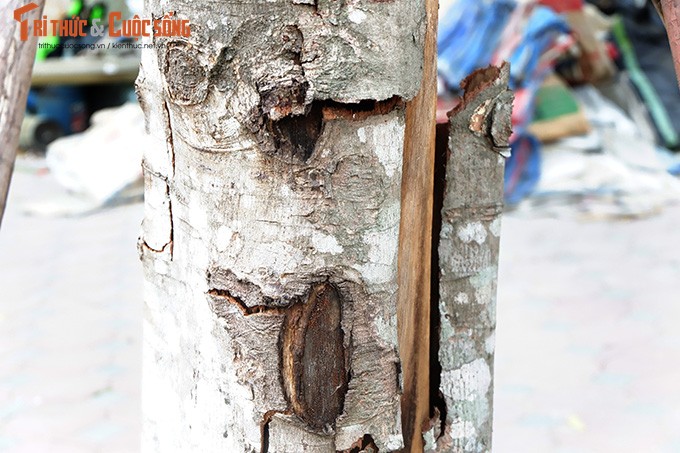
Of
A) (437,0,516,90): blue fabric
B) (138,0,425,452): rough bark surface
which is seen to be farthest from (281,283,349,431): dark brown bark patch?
(437,0,516,90): blue fabric

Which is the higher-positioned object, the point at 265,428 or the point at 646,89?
the point at 646,89

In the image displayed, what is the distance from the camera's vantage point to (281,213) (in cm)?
87

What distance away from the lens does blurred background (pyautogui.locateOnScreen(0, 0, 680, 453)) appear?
108 inches

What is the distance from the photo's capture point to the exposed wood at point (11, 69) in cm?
96

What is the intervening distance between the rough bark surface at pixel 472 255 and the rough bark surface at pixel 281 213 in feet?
0.71

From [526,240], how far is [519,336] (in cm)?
104

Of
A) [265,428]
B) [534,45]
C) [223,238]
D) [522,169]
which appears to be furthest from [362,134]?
[534,45]

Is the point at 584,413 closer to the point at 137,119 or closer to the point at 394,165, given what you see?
the point at 394,165

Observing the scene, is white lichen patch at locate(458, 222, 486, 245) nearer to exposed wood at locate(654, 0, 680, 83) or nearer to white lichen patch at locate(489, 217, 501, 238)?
white lichen patch at locate(489, 217, 501, 238)

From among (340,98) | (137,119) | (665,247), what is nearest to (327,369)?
(340,98)

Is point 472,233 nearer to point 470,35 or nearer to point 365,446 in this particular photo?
point 365,446

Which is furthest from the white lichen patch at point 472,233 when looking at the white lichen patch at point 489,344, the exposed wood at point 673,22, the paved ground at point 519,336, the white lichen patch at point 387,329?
the paved ground at point 519,336

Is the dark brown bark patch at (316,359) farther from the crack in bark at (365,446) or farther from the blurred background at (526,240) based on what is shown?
the blurred background at (526,240)

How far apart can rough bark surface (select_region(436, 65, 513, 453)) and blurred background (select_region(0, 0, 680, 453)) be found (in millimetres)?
1450
